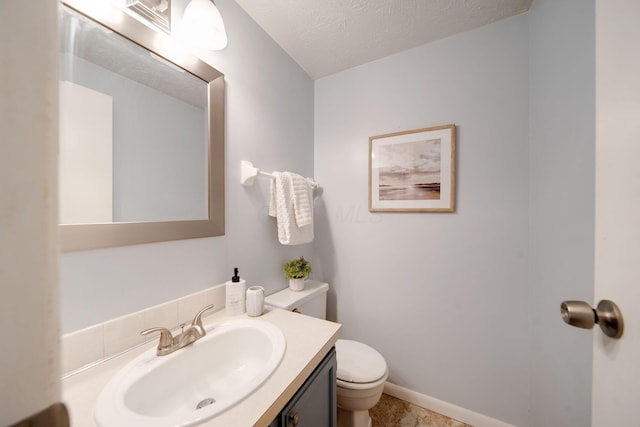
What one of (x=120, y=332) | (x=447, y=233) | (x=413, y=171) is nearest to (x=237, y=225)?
(x=120, y=332)

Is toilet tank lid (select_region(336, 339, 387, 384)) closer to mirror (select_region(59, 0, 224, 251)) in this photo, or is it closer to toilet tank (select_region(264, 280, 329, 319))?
toilet tank (select_region(264, 280, 329, 319))

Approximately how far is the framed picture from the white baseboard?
1.12 m

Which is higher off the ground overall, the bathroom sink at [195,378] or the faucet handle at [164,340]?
the faucet handle at [164,340]

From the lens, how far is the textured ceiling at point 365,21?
1.12m

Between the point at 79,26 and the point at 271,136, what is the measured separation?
79cm

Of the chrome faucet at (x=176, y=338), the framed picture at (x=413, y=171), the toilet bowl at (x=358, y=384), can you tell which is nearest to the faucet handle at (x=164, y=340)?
the chrome faucet at (x=176, y=338)

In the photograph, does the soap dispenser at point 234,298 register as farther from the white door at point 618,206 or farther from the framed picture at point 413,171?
the white door at point 618,206

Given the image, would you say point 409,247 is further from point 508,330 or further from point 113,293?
point 113,293

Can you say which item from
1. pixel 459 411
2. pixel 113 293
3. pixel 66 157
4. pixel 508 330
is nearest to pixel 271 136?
pixel 66 157

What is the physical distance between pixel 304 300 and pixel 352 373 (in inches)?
16.5

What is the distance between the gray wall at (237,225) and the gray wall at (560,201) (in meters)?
1.25

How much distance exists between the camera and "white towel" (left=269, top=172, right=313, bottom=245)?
4.08ft

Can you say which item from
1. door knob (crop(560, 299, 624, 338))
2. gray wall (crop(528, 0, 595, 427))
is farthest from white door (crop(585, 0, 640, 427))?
gray wall (crop(528, 0, 595, 427))

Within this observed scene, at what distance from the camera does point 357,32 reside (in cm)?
129
